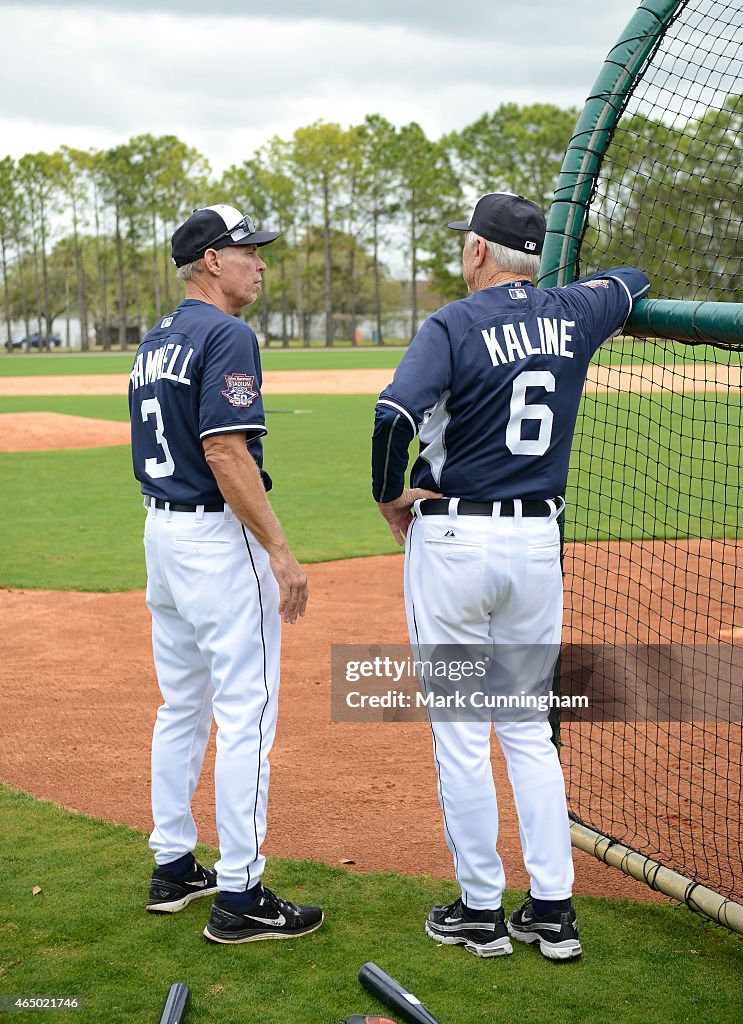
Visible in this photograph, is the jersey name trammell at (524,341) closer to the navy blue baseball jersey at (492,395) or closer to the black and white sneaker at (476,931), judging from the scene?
the navy blue baseball jersey at (492,395)

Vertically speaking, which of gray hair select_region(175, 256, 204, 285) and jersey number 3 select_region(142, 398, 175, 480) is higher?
gray hair select_region(175, 256, 204, 285)

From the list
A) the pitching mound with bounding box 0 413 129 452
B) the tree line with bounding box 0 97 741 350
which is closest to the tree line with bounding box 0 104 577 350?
the tree line with bounding box 0 97 741 350

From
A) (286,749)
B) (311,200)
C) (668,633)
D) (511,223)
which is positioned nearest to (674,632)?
(668,633)

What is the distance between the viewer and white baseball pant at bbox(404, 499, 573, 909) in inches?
125

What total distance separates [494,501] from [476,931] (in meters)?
1.35

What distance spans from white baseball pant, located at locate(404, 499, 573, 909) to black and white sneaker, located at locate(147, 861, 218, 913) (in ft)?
3.16

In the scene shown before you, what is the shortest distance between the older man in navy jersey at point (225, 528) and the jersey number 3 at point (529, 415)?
30.8 inches

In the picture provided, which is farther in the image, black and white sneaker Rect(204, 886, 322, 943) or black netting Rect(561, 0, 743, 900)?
black netting Rect(561, 0, 743, 900)

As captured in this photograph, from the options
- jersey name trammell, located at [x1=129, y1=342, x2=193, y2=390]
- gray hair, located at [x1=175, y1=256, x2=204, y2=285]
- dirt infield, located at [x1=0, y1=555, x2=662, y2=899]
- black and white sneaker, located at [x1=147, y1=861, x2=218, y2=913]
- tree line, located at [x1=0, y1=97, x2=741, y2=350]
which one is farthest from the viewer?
tree line, located at [x1=0, y1=97, x2=741, y2=350]

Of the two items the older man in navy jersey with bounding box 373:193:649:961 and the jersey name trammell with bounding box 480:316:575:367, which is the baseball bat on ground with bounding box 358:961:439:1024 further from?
the jersey name trammell with bounding box 480:316:575:367

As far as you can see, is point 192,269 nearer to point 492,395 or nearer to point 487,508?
point 492,395

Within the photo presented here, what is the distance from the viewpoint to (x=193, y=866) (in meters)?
3.70

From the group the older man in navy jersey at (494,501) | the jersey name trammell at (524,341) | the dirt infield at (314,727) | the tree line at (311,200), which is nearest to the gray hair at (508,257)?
the older man in navy jersey at (494,501)

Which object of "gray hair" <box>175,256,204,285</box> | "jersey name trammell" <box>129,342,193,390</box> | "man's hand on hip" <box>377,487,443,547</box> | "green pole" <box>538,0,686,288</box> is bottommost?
"man's hand on hip" <box>377,487,443,547</box>
